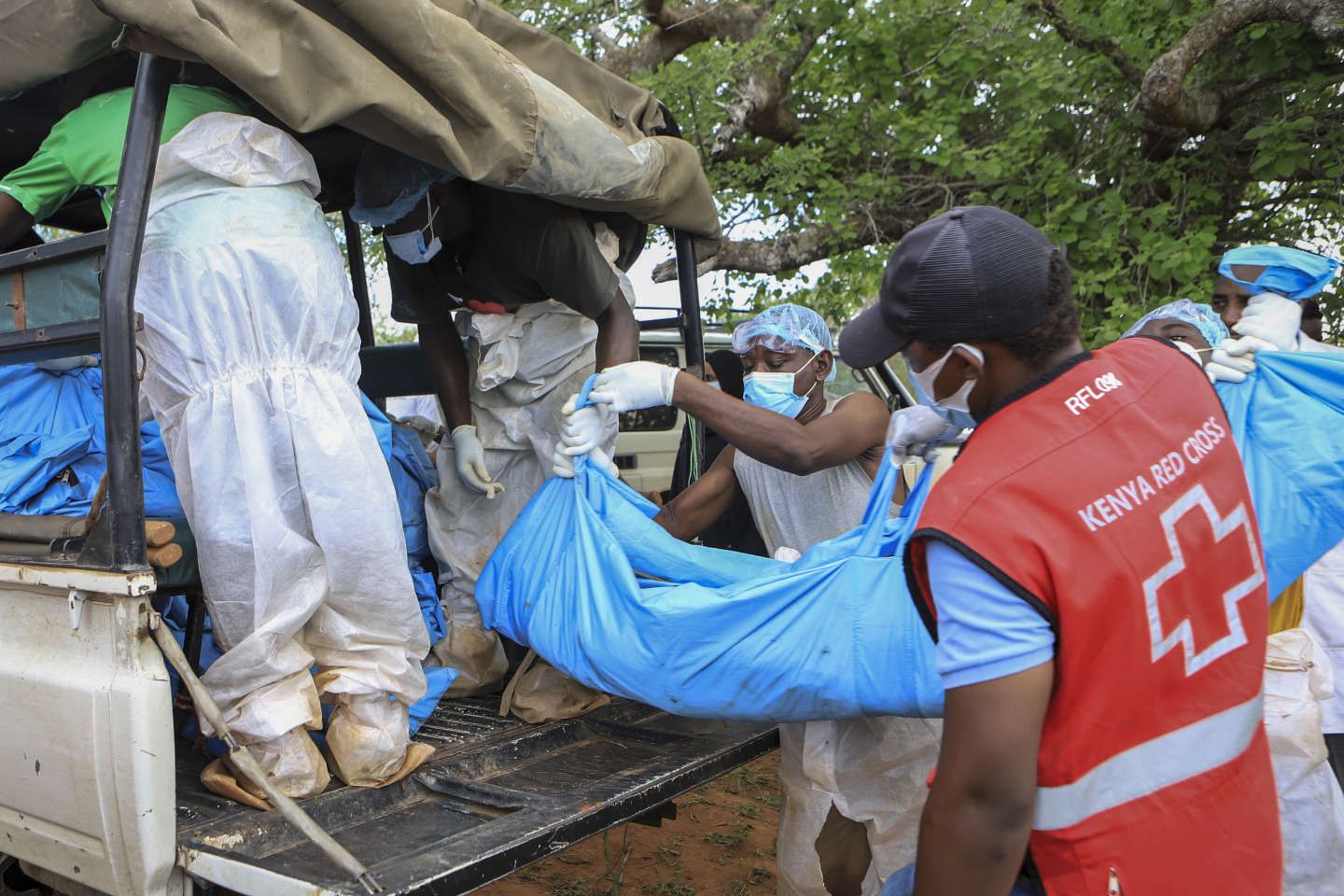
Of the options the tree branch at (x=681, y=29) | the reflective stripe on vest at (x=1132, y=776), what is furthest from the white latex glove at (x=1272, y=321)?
the tree branch at (x=681, y=29)

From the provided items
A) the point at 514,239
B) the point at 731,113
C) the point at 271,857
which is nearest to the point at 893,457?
the point at 514,239

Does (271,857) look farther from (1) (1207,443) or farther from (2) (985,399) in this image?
(1) (1207,443)

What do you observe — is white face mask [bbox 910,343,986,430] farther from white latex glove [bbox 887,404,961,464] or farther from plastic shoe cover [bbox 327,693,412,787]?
plastic shoe cover [bbox 327,693,412,787]

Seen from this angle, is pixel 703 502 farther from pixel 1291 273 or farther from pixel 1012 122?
pixel 1012 122

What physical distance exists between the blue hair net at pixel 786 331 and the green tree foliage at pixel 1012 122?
126 inches

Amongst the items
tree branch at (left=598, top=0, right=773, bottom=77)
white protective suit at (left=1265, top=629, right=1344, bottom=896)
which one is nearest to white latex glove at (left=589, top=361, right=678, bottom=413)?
white protective suit at (left=1265, top=629, right=1344, bottom=896)

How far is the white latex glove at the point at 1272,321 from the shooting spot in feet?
9.45

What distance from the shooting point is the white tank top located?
323 cm

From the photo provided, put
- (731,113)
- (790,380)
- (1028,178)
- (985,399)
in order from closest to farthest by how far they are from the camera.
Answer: (985,399)
(790,380)
(1028,178)
(731,113)

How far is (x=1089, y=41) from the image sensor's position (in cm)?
639

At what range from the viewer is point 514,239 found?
10.3 feet

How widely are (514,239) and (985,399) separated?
1.92 m

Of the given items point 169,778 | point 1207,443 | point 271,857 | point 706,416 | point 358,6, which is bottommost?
point 271,857

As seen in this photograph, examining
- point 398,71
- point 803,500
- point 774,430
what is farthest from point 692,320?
point 398,71
